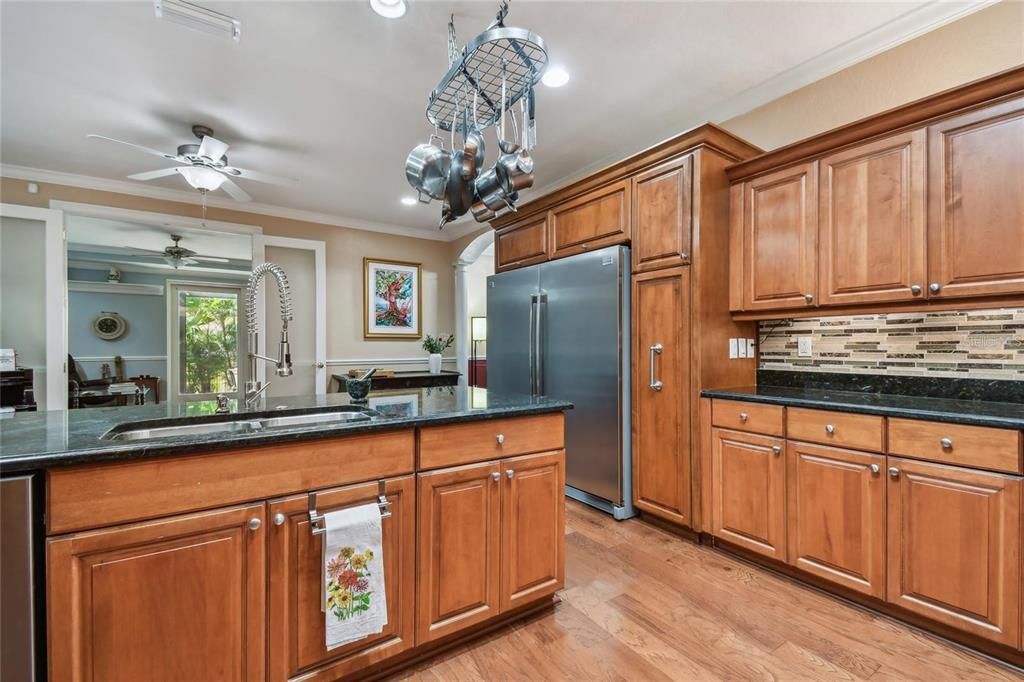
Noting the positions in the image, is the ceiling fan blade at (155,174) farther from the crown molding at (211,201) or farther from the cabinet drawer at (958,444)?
the cabinet drawer at (958,444)

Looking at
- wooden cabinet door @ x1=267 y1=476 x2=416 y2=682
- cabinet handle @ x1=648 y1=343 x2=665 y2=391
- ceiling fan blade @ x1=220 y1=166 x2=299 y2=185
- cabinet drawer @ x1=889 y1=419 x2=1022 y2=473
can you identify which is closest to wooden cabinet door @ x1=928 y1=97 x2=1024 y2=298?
cabinet drawer @ x1=889 y1=419 x2=1022 y2=473

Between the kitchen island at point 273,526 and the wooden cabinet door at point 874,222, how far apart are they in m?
1.56

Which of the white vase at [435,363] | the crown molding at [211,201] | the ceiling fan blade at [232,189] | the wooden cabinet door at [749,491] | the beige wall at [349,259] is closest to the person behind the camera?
the wooden cabinet door at [749,491]

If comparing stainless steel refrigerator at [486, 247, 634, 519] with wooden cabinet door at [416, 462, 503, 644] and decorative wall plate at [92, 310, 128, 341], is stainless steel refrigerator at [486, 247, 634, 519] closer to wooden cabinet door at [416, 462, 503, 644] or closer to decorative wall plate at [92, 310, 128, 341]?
wooden cabinet door at [416, 462, 503, 644]

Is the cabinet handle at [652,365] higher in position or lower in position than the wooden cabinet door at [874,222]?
lower

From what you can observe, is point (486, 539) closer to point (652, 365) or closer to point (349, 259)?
point (652, 365)

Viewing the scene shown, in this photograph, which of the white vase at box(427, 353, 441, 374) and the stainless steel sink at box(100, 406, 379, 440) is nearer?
the stainless steel sink at box(100, 406, 379, 440)

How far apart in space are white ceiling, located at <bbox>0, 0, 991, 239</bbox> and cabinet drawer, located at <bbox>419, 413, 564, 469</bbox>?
6.03ft

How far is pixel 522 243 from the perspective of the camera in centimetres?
371

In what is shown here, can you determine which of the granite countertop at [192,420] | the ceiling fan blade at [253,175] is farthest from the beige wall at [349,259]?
the granite countertop at [192,420]

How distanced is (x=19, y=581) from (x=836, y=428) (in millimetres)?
2724

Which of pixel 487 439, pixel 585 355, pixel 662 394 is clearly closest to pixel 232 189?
pixel 585 355

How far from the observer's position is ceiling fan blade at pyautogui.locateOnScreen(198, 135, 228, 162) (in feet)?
9.44

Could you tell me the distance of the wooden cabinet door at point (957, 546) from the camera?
1.51m
